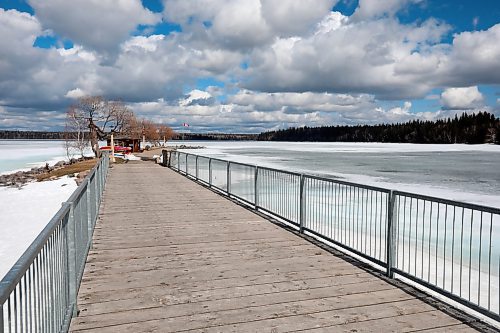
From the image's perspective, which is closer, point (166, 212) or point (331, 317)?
point (331, 317)

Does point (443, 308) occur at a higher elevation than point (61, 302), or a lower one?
lower

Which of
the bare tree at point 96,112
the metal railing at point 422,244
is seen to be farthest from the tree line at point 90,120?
the metal railing at point 422,244

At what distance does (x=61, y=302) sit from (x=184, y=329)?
3.64 feet

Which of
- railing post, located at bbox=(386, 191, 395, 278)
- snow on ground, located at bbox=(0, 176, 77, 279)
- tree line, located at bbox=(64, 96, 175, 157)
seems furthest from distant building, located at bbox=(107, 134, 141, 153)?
railing post, located at bbox=(386, 191, 395, 278)

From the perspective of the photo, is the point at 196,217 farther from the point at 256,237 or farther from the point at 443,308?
the point at 443,308

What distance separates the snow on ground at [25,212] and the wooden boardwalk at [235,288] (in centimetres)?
577

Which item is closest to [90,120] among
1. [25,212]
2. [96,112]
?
[96,112]

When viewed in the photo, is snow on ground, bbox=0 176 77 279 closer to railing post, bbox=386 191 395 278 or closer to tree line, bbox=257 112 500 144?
railing post, bbox=386 191 395 278

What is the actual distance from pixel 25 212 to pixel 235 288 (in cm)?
1792

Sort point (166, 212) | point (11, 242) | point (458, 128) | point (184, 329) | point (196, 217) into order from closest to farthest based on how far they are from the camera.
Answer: point (184, 329) → point (196, 217) → point (166, 212) → point (11, 242) → point (458, 128)

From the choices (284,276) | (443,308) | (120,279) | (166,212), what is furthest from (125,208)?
(443,308)

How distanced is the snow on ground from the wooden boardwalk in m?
5.77

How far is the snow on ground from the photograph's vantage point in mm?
12918

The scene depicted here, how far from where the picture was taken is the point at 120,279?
5.31 meters
